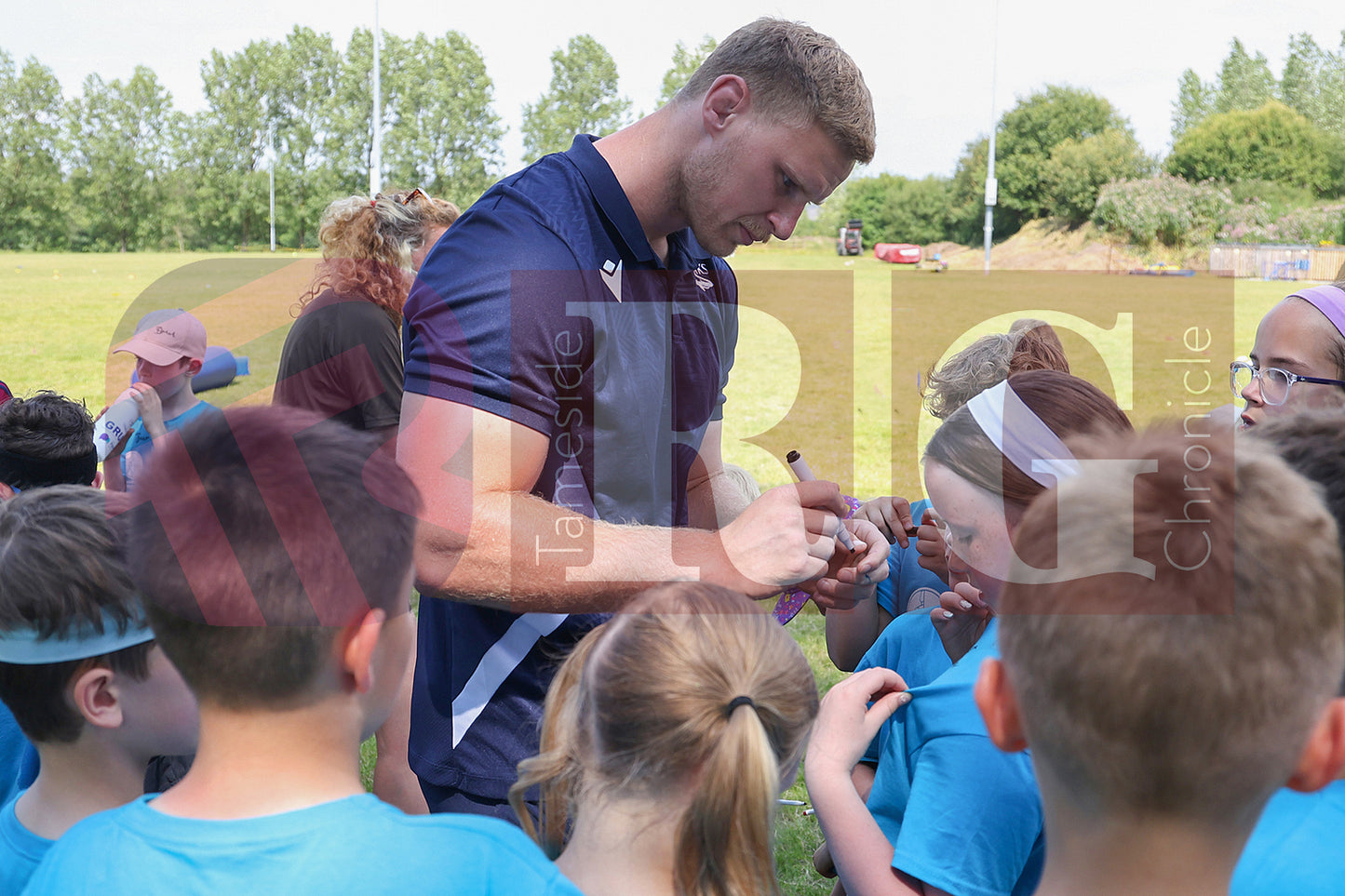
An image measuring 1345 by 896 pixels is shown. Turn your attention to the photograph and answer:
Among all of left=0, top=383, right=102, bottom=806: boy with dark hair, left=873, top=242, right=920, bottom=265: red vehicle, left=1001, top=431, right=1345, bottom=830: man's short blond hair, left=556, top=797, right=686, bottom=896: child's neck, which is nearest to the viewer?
left=1001, top=431, right=1345, bottom=830: man's short blond hair

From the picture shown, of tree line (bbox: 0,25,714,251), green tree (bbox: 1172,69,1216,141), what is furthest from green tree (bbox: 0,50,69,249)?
green tree (bbox: 1172,69,1216,141)

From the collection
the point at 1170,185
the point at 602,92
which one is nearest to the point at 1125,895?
the point at 1170,185

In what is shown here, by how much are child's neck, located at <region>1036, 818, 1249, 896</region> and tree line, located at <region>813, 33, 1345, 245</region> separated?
37189 millimetres

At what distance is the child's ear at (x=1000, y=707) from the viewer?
1.13 meters

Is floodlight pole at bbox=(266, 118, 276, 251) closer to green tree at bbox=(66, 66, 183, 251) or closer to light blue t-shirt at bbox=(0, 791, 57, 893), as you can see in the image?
green tree at bbox=(66, 66, 183, 251)

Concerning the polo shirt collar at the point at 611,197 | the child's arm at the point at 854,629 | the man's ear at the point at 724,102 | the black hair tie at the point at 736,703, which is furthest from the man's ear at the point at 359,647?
the child's arm at the point at 854,629

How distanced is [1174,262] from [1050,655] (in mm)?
35718

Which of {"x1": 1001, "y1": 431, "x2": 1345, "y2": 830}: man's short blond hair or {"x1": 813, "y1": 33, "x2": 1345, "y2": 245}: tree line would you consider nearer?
{"x1": 1001, "y1": 431, "x2": 1345, "y2": 830}: man's short blond hair

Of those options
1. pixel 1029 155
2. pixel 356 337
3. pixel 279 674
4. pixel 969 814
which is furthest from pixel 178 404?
pixel 1029 155

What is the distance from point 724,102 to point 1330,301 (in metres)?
1.73

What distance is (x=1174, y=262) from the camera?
32.2 meters

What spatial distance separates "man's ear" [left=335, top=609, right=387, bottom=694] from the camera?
4.30 feet

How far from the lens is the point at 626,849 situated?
1.43m

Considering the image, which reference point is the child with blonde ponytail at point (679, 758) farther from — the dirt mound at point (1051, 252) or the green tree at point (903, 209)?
the green tree at point (903, 209)
